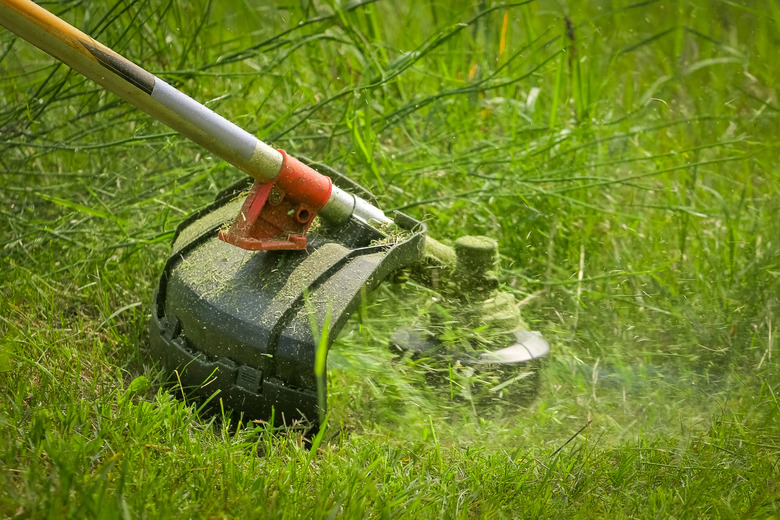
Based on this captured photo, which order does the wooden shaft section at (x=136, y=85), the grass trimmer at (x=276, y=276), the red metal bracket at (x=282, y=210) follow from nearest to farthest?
the wooden shaft section at (x=136, y=85), the grass trimmer at (x=276, y=276), the red metal bracket at (x=282, y=210)

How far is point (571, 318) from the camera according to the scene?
251 cm

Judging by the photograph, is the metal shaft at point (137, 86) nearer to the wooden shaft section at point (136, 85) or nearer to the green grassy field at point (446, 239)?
the wooden shaft section at point (136, 85)

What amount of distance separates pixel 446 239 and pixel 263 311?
1.04 metres

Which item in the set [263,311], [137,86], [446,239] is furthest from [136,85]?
[446,239]

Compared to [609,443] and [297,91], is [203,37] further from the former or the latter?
[609,443]

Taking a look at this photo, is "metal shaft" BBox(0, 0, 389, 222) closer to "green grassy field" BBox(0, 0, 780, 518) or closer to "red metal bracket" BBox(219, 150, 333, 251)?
"red metal bracket" BBox(219, 150, 333, 251)

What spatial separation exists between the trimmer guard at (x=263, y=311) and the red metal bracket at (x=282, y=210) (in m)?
0.06

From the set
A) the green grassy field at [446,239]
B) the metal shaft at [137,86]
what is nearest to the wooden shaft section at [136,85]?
the metal shaft at [137,86]

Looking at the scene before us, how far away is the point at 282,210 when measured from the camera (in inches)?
79.3

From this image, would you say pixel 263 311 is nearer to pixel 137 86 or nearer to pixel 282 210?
pixel 282 210

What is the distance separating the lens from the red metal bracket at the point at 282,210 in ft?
6.38

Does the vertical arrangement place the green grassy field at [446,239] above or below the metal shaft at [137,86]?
below

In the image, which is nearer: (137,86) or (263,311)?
(137,86)

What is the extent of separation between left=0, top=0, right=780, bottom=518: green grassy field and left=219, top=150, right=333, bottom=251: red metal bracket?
1.32 ft
